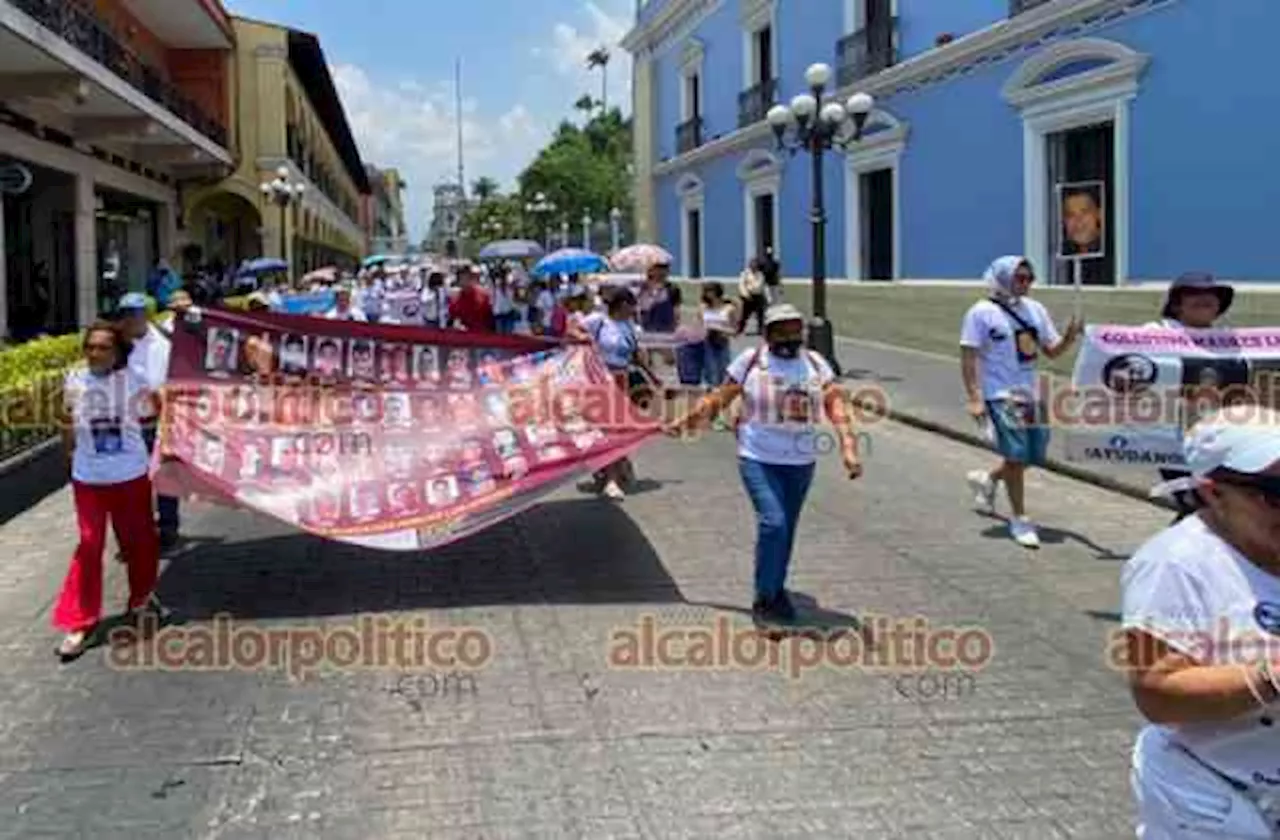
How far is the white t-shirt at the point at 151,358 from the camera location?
22.1 ft

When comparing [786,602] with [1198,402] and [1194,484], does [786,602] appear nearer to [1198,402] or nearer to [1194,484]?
[1198,402]

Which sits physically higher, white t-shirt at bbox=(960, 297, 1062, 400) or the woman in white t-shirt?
white t-shirt at bbox=(960, 297, 1062, 400)

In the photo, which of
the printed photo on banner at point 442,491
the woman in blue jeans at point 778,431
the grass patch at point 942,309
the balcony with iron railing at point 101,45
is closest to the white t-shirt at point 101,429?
the printed photo on banner at point 442,491

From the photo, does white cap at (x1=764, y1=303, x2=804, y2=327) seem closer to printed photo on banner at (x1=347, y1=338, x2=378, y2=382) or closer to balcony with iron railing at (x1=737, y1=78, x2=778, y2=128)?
printed photo on banner at (x1=347, y1=338, x2=378, y2=382)

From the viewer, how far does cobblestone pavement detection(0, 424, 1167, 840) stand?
4246 mm

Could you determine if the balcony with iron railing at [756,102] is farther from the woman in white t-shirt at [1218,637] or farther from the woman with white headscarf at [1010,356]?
the woman in white t-shirt at [1218,637]

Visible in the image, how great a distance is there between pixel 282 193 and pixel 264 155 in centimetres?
683

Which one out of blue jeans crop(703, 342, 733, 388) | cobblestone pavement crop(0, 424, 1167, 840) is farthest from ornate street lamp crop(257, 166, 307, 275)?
cobblestone pavement crop(0, 424, 1167, 840)

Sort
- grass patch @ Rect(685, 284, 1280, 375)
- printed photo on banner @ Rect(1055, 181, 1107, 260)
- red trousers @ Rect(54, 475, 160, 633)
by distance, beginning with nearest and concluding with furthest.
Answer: red trousers @ Rect(54, 475, 160, 633)
printed photo on banner @ Rect(1055, 181, 1107, 260)
grass patch @ Rect(685, 284, 1280, 375)

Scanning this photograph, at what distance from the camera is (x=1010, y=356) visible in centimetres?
788

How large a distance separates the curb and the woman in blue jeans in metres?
2.12

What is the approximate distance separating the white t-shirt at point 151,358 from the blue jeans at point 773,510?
3.07 meters

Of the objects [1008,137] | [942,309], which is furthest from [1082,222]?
[942,309]

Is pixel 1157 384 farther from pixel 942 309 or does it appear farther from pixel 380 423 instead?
pixel 942 309
